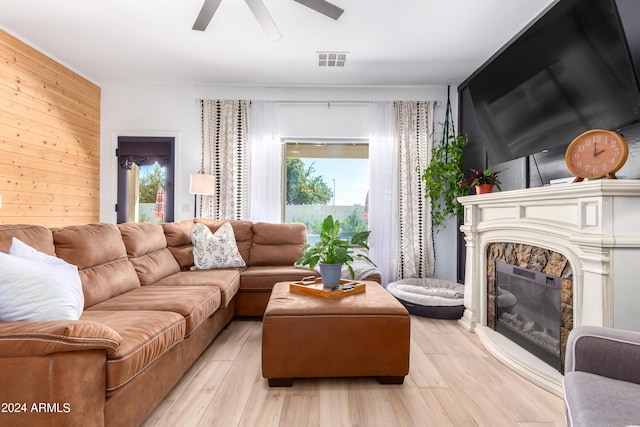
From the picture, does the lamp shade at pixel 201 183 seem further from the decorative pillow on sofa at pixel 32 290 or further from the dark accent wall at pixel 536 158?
the dark accent wall at pixel 536 158

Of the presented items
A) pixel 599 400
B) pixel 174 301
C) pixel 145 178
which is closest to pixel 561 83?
pixel 599 400

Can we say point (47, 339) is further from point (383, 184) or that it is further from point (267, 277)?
point (383, 184)

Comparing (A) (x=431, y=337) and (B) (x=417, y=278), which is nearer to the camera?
(A) (x=431, y=337)

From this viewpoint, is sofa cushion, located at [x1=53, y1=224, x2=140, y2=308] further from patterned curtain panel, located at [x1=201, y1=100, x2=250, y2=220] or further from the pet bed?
the pet bed

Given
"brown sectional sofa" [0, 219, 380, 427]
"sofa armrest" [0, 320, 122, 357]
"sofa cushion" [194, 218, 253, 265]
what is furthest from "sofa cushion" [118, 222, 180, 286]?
"sofa armrest" [0, 320, 122, 357]

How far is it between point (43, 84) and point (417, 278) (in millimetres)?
4722

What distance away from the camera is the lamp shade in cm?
406

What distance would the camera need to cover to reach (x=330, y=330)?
1962 millimetres

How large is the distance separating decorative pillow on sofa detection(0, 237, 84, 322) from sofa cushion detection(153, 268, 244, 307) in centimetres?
108

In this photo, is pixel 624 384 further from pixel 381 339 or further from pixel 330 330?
pixel 330 330

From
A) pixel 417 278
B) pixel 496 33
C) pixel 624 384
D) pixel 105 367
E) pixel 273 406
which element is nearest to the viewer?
pixel 624 384

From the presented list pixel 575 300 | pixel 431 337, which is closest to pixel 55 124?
pixel 431 337

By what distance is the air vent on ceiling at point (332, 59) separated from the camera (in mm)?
3607

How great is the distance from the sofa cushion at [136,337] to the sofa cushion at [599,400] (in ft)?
5.14
